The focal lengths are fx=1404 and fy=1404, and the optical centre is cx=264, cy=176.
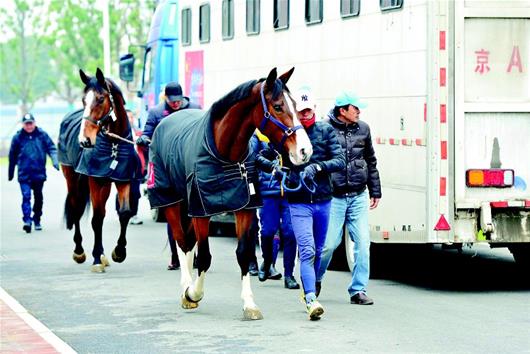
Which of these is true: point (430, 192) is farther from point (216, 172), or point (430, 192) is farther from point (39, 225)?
point (39, 225)

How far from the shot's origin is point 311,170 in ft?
37.6

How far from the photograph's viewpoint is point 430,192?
13.0m

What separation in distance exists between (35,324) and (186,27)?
10452 mm

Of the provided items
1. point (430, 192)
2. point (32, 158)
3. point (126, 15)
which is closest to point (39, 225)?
point (32, 158)

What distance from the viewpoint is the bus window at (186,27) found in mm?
21172

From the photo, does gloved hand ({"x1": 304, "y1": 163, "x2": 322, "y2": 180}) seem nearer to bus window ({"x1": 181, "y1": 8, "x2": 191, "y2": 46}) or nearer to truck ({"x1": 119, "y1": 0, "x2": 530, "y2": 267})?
truck ({"x1": 119, "y1": 0, "x2": 530, "y2": 267})

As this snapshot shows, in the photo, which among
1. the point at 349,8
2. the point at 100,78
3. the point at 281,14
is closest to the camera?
the point at 349,8

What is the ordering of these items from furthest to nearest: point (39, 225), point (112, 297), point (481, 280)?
point (39, 225) < point (481, 280) < point (112, 297)

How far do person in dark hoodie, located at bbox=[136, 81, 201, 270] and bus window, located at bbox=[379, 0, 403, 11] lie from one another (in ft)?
9.35

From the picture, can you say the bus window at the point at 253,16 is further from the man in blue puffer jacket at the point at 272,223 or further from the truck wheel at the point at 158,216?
the truck wheel at the point at 158,216

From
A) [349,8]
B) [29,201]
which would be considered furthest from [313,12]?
[29,201]

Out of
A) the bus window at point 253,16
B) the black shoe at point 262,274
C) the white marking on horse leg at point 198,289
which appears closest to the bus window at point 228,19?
the bus window at point 253,16

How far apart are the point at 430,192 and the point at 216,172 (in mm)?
2228

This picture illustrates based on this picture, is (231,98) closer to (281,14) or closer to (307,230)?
(307,230)
